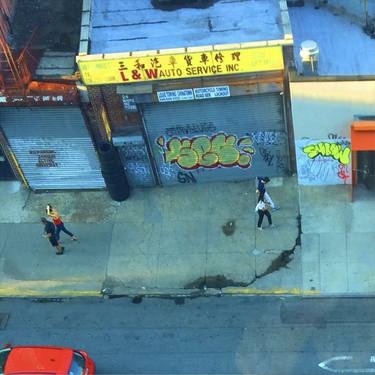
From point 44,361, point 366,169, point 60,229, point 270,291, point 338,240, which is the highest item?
point 44,361

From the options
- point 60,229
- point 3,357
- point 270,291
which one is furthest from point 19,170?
point 270,291

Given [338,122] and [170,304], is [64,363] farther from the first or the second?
[338,122]

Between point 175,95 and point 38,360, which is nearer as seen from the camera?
point 38,360

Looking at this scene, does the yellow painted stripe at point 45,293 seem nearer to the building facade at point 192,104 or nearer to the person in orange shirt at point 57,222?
the person in orange shirt at point 57,222

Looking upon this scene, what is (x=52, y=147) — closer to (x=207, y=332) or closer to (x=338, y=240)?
(x=207, y=332)

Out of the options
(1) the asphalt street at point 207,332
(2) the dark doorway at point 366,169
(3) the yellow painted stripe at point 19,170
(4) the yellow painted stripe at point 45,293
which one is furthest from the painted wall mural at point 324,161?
(3) the yellow painted stripe at point 19,170

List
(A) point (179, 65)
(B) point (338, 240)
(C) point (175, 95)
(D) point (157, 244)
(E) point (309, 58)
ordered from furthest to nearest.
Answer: (D) point (157, 244), (B) point (338, 240), (C) point (175, 95), (A) point (179, 65), (E) point (309, 58)

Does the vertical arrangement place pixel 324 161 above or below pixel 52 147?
below
